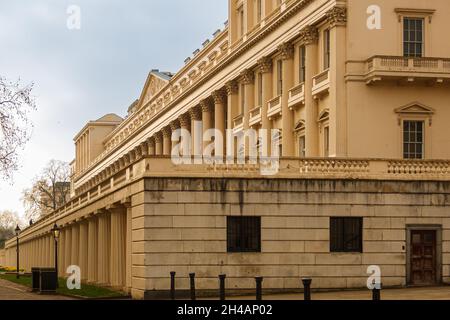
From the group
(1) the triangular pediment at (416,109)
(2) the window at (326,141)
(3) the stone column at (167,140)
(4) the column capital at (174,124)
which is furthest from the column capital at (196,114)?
(1) the triangular pediment at (416,109)

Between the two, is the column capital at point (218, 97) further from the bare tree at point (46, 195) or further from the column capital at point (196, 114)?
the bare tree at point (46, 195)

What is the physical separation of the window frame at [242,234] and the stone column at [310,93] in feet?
58.5

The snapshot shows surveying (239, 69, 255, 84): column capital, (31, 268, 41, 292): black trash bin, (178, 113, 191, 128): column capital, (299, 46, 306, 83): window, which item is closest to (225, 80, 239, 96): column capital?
(239, 69, 255, 84): column capital

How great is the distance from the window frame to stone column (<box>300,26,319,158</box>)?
17834 millimetres

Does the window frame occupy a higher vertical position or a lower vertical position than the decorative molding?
Answer: lower

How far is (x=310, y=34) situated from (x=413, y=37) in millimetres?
7106

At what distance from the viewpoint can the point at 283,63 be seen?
65.9 m

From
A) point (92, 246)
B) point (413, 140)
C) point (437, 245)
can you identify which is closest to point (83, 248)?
point (92, 246)

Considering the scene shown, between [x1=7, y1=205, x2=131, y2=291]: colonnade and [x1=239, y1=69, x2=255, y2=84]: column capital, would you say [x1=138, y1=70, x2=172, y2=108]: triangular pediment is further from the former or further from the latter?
[x1=239, y1=69, x2=255, y2=84]: column capital

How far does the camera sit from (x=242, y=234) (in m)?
41.6

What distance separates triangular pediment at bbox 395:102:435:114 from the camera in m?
54.9

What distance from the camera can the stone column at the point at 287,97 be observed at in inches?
2514

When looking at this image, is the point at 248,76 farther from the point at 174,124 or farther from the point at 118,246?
the point at 174,124

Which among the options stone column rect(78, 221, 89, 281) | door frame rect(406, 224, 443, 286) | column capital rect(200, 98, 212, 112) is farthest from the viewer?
column capital rect(200, 98, 212, 112)
